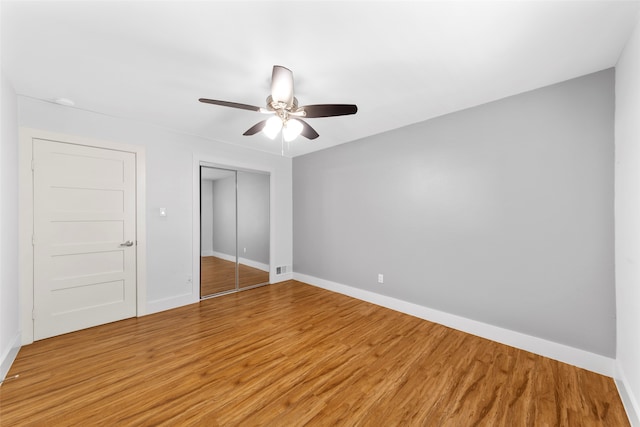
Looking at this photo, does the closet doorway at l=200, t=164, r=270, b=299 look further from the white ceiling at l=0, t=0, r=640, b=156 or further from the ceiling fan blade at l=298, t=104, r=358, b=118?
the ceiling fan blade at l=298, t=104, r=358, b=118

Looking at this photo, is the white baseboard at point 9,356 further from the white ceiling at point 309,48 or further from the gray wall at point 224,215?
the white ceiling at point 309,48

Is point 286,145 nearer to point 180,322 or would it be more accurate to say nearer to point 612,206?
point 180,322

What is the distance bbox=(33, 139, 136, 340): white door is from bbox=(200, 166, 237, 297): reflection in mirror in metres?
0.93

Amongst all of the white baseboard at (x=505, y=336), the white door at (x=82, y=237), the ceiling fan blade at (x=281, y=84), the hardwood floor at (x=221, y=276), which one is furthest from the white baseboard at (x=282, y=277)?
the ceiling fan blade at (x=281, y=84)

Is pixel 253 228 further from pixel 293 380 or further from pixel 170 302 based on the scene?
pixel 293 380

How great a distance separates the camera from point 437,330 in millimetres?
2836

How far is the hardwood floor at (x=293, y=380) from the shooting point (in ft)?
5.36

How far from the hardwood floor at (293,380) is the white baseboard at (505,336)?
0.09m

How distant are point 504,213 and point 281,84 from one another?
8.25 ft

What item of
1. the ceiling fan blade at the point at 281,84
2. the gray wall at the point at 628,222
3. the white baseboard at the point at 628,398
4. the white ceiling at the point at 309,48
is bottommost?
the white baseboard at the point at 628,398

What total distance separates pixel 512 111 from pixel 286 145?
122 inches

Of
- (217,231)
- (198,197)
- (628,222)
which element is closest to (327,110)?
(628,222)

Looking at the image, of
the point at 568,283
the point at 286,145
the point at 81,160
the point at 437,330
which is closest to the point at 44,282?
the point at 81,160

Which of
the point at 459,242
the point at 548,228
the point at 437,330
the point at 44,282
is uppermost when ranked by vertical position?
the point at 548,228
